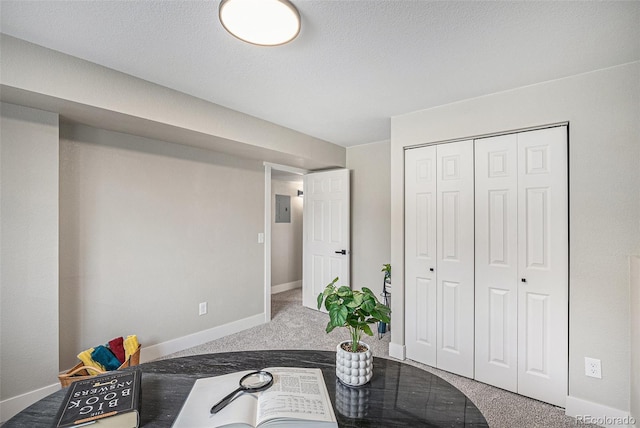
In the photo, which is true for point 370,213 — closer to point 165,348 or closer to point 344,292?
point 165,348

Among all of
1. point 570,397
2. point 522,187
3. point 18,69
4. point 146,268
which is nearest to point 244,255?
point 146,268

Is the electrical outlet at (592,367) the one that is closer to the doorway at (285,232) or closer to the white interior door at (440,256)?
the white interior door at (440,256)

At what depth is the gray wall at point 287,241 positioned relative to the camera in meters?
5.48

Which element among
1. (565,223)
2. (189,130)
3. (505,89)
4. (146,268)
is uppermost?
(505,89)

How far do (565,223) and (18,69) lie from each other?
3499 millimetres

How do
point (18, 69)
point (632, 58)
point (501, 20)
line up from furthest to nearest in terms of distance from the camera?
point (632, 58) → point (18, 69) → point (501, 20)

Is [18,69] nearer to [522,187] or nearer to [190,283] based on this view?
[190,283]

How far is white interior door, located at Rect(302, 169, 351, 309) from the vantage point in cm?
404

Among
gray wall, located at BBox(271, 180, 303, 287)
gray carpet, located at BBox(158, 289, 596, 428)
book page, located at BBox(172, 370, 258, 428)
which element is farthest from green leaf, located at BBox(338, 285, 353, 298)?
gray wall, located at BBox(271, 180, 303, 287)

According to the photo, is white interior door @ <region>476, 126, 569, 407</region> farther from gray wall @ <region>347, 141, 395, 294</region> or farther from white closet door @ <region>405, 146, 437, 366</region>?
gray wall @ <region>347, 141, 395, 294</region>

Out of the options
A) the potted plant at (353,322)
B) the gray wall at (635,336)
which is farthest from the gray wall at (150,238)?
the gray wall at (635,336)

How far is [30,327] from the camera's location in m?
2.04

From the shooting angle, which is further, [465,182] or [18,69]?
[465,182]

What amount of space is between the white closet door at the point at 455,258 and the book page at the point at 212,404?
2057 millimetres
